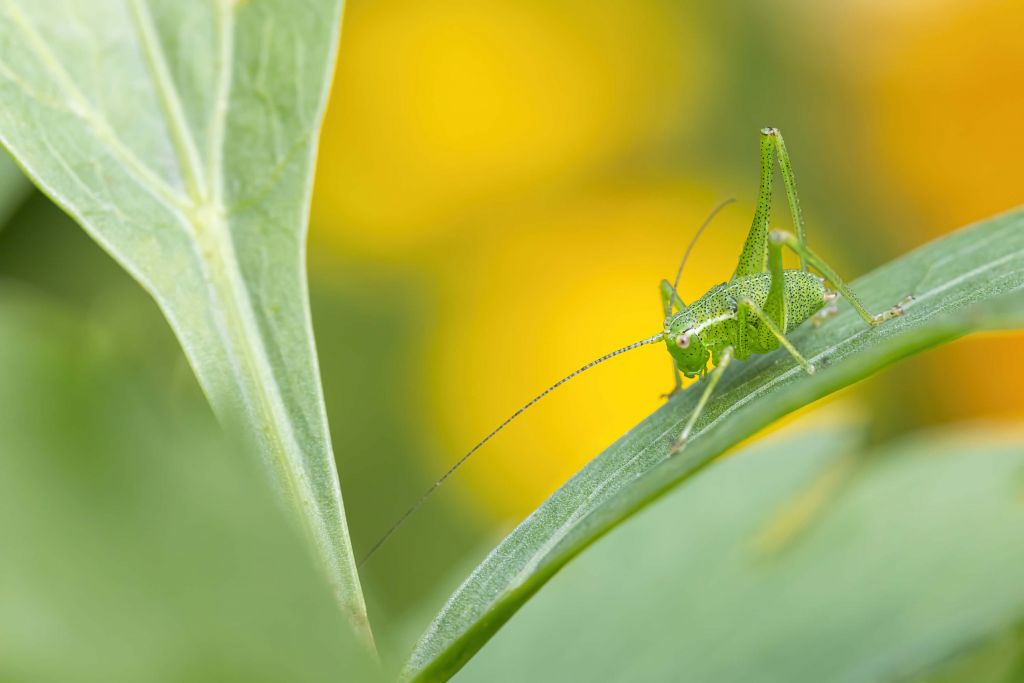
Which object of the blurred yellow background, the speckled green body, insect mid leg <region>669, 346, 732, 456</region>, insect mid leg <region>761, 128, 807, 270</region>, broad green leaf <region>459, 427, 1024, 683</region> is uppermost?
the blurred yellow background

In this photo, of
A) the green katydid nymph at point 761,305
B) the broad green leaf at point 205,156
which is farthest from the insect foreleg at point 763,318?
the broad green leaf at point 205,156

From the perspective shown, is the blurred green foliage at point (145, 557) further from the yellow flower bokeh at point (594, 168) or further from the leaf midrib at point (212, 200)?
the yellow flower bokeh at point (594, 168)

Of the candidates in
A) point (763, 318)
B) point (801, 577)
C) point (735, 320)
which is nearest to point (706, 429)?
point (801, 577)

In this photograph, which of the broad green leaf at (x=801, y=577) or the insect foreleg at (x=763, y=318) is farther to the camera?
the insect foreleg at (x=763, y=318)

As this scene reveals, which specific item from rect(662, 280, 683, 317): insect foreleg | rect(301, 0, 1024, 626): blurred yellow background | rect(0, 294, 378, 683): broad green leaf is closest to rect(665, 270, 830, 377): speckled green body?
rect(662, 280, 683, 317): insect foreleg

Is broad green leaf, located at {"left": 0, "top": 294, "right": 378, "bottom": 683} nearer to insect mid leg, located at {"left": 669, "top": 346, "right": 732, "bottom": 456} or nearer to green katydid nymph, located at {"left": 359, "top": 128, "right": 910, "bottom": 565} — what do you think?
insect mid leg, located at {"left": 669, "top": 346, "right": 732, "bottom": 456}

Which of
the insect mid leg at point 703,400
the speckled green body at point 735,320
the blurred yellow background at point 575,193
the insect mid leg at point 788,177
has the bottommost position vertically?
the insect mid leg at point 703,400

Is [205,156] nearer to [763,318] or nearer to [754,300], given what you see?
[763,318]
